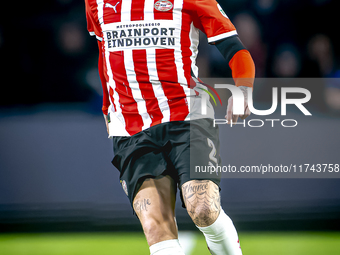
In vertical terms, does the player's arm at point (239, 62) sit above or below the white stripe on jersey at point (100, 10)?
below

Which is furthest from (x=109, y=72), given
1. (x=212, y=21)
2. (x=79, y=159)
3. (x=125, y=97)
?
(x=79, y=159)

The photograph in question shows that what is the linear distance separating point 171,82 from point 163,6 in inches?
12.5

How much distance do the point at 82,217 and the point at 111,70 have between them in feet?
5.52

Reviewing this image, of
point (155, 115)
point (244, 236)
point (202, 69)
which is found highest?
point (155, 115)

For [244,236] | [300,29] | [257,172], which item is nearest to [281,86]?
[300,29]

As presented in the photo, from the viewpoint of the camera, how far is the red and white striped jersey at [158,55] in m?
1.66

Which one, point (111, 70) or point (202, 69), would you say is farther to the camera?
point (202, 69)

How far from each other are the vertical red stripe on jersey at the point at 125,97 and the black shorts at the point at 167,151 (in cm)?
5

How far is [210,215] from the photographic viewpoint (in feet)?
4.82

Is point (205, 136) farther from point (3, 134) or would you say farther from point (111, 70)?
point (3, 134)

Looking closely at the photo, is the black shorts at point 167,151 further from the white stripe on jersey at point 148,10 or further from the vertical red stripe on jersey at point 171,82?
the white stripe on jersey at point 148,10

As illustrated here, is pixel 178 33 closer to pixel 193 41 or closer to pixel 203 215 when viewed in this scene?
pixel 193 41

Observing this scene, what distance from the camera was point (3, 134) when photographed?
10.3ft

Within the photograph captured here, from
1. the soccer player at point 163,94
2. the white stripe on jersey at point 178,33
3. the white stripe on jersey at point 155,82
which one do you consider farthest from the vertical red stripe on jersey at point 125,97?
the white stripe on jersey at point 178,33
